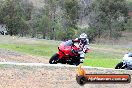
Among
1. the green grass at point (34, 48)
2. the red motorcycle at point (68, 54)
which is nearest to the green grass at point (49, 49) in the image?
the green grass at point (34, 48)

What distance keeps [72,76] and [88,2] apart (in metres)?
64.4

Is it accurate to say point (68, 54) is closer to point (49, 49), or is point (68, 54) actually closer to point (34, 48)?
point (34, 48)

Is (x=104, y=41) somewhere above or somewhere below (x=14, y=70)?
below

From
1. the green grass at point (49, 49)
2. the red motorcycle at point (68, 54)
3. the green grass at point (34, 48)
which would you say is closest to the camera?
the red motorcycle at point (68, 54)

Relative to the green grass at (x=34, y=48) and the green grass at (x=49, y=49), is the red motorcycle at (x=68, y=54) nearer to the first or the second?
the green grass at (x=34, y=48)

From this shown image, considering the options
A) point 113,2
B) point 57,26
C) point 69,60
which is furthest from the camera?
point 113,2

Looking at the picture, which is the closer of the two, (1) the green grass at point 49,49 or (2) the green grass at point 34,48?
(2) the green grass at point 34,48

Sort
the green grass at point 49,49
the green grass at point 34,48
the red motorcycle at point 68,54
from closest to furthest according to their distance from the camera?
the red motorcycle at point 68,54
the green grass at point 34,48
the green grass at point 49,49

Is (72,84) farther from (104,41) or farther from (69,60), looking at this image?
(104,41)

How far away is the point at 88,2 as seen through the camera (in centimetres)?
8056

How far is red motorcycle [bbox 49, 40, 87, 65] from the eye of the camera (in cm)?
2100

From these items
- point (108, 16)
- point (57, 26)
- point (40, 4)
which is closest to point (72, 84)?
point (57, 26)

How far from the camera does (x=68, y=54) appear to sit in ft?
69.3

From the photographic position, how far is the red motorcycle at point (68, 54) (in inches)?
827
